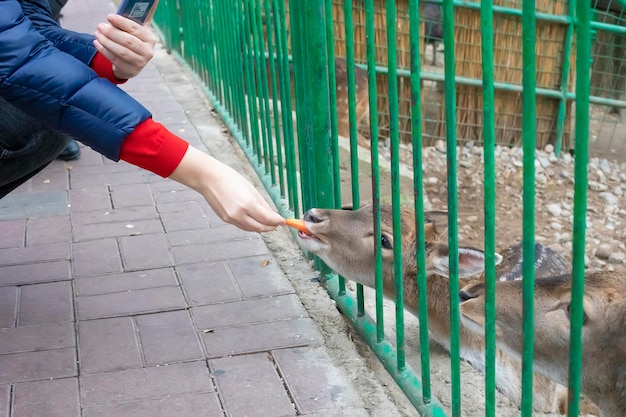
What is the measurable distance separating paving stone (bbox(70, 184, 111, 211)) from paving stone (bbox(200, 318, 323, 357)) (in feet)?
5.58

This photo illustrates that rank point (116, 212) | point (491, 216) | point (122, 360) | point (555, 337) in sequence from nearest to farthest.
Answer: point (491, 216), point (555, 337), point (122, 360), point (116, 212)

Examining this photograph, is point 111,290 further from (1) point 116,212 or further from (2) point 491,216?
(2) point 491,216

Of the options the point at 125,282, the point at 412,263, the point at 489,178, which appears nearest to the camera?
the point at 489,178

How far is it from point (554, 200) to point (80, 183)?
16.3 feet

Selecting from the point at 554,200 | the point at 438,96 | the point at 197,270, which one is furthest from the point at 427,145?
the point at 197,270

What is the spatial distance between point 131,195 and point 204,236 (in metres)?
0.82

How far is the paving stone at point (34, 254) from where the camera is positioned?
4.36 metres

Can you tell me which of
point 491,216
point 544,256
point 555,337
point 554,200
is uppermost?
point 491,216

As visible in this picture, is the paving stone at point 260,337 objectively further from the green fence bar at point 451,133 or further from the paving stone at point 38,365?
the green fence bar at point 451,133

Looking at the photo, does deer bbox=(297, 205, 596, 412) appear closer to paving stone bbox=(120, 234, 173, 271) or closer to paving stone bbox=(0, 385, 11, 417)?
paving stone bbox=(120, 234, 173, 271)

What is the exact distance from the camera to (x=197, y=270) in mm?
4312

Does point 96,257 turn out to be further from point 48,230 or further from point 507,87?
point 507,87

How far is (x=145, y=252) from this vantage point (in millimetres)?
4516

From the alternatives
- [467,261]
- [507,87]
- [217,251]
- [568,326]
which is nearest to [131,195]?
[217,251]
